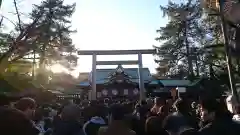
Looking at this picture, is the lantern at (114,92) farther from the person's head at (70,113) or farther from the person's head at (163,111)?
the person's head at (70,113)

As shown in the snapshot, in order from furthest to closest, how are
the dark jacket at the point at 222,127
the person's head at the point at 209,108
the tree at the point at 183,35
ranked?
the tree at the point at 183,35 → the person's head at the point at 209,108 → the dark jacket at the point at 222,127

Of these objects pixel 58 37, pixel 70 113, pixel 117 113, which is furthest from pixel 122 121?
pixel 58 37

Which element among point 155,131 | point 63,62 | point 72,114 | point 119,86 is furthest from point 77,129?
point 63,62

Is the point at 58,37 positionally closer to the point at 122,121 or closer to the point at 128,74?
the point at 128,74

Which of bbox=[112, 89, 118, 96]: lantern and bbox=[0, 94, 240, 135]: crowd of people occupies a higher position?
bbox=[0, 94, 240, 135]: crowd of people

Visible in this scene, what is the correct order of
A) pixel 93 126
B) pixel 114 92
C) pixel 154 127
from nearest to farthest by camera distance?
pixel 93 126 → pixel 154 127 → pixel 114 92

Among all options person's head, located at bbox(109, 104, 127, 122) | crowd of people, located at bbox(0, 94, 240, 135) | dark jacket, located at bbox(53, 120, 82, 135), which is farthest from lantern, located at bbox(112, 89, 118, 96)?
person's head, located at bbox(109, 104, 127, 122)

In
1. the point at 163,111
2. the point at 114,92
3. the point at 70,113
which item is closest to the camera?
the point at 70,113

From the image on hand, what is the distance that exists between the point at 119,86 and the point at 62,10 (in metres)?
18.5

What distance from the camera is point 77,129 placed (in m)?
3.39

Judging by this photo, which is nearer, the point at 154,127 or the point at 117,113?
the point at 117,113

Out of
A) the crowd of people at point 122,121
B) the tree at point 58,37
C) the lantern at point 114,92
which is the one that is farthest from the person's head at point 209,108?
the tree at point 58,37

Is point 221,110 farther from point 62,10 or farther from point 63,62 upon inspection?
point 62,10

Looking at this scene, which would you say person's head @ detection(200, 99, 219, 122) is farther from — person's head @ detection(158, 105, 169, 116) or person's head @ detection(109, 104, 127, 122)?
person's head @ detection(158, 105, 169, 116)
